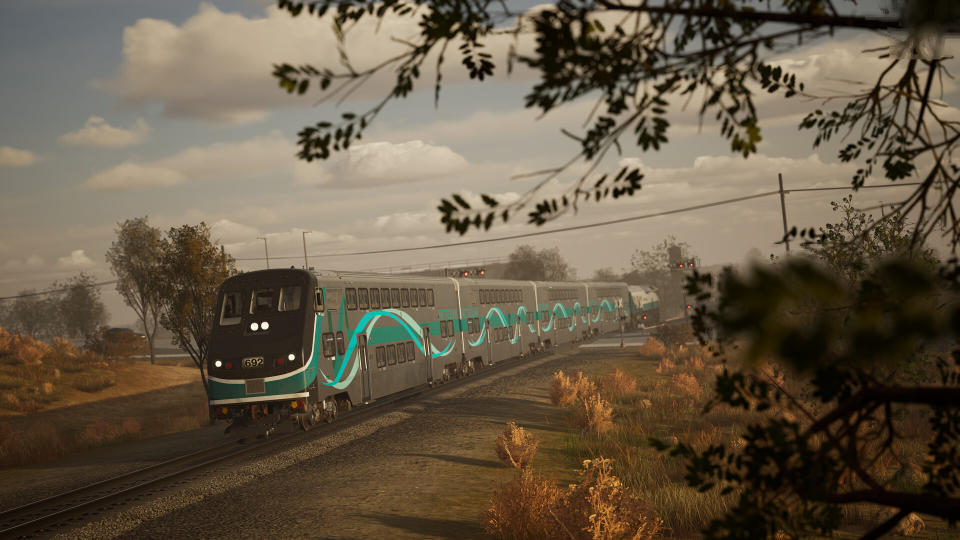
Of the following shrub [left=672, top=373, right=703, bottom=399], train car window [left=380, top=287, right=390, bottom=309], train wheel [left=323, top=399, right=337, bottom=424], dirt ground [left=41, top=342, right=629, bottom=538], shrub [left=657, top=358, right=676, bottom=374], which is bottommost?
shrub [left=657, top=358, right=676, bottom=374]

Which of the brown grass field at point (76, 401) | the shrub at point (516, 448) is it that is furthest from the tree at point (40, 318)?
the shrub at point (516, 448)

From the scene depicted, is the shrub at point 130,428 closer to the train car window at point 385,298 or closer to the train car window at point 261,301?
the train car window at point 261,301

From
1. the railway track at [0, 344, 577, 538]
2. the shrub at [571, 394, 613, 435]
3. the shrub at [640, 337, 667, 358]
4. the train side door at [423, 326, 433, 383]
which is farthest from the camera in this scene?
the shrub at [640, 337, 667, 358]

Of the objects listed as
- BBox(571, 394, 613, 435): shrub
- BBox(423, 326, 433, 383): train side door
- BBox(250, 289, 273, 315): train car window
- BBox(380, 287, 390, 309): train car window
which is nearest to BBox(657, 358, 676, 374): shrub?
BBox(423, 326, 433, 383): train side door

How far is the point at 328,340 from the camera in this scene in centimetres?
1927

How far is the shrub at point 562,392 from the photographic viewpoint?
2294 centimetres

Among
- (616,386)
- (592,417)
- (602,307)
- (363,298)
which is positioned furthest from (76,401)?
(602,307)

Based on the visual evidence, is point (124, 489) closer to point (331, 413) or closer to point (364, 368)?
point (331, 413)

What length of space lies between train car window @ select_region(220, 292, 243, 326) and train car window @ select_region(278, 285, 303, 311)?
1.12m

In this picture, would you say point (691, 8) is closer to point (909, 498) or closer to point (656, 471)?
point (909, 498)

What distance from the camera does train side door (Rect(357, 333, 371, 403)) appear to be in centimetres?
2122

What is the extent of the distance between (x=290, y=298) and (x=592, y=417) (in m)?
8.39

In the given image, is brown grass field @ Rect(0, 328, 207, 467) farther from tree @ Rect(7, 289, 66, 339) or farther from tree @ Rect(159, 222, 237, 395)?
tree @ Rect(7, 289, 66, 339)

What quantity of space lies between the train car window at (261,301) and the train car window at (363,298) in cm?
333
